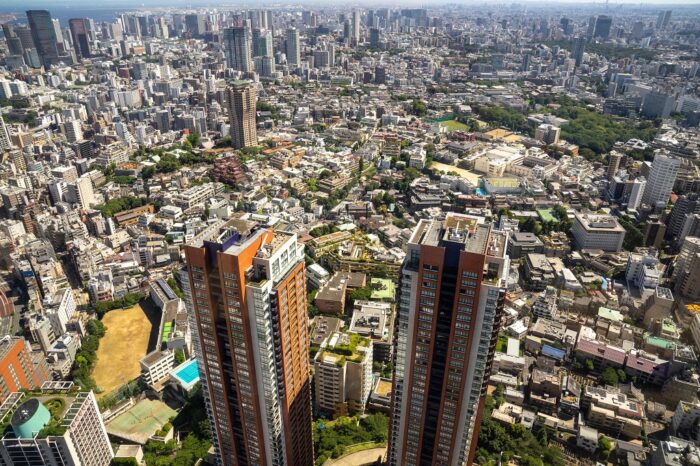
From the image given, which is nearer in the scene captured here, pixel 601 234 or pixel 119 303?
pixel 119 303

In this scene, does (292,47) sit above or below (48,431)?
above

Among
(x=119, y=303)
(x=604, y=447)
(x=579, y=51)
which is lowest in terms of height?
(x=119, y=303)

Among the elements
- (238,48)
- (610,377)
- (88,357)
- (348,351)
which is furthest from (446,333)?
(238,48)

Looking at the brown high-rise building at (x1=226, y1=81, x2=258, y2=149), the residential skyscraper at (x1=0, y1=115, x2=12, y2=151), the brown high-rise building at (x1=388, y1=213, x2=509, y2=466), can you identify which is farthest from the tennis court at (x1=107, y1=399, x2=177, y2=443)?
the residential skyscraper at (x1=0, y1=115, x2=12, y2=151)

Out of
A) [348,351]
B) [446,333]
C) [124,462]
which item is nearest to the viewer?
[446,333]

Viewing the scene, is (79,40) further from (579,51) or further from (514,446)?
(514,446)

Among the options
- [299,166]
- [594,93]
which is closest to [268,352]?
[299,166]

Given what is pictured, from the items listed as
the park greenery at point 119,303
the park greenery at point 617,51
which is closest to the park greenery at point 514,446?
the park greenery at point 119,303

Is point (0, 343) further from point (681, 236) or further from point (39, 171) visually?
point (681, 236)
